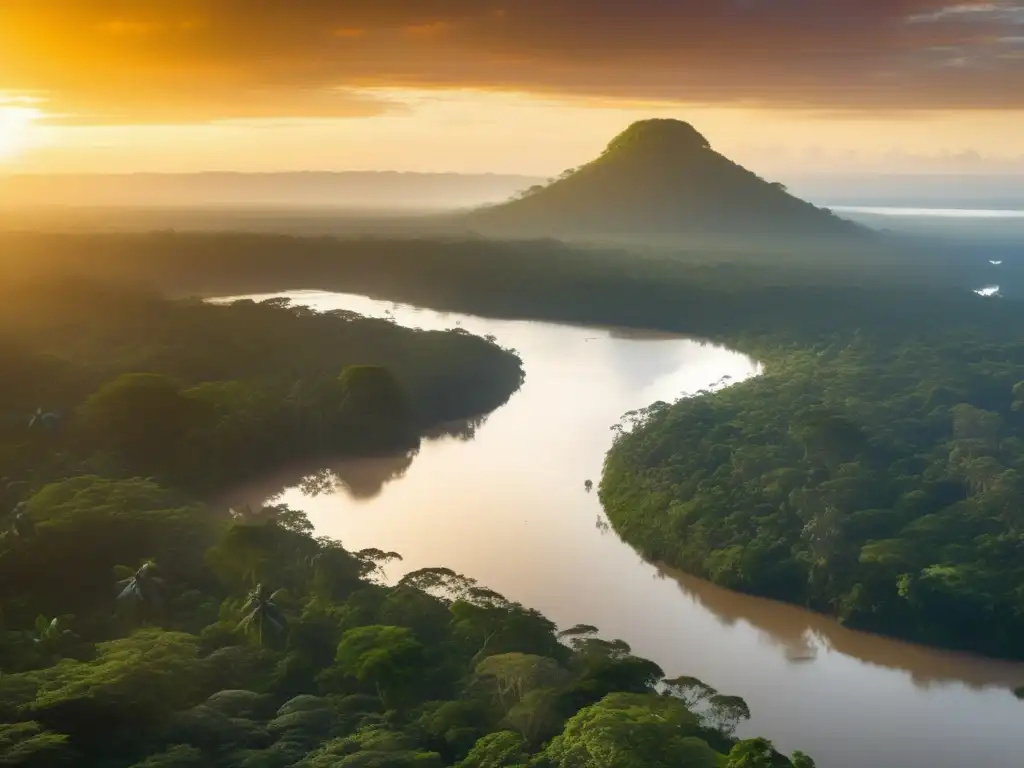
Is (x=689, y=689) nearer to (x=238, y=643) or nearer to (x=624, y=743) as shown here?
(x=624, y=743)

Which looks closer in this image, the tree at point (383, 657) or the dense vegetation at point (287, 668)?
the dense vegetation at point (287, 668)

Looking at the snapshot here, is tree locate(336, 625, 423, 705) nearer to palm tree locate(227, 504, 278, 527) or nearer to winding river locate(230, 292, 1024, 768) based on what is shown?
winding river locate(230, 292, 1024, 768)

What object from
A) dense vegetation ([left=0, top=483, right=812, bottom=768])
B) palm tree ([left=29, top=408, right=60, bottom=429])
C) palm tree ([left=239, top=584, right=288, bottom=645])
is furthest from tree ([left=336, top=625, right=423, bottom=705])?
palm tree ([left=29, top=408, right=60, bottom=429])

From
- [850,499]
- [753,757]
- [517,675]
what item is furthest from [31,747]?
[850,499]

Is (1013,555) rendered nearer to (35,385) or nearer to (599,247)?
(35,385)

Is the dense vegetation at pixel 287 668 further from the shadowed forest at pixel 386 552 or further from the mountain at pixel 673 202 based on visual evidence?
the mountain at pixel 673 202

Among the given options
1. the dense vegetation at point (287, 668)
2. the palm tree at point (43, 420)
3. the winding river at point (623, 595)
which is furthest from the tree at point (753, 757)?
the palm tree at point (43, 420)
